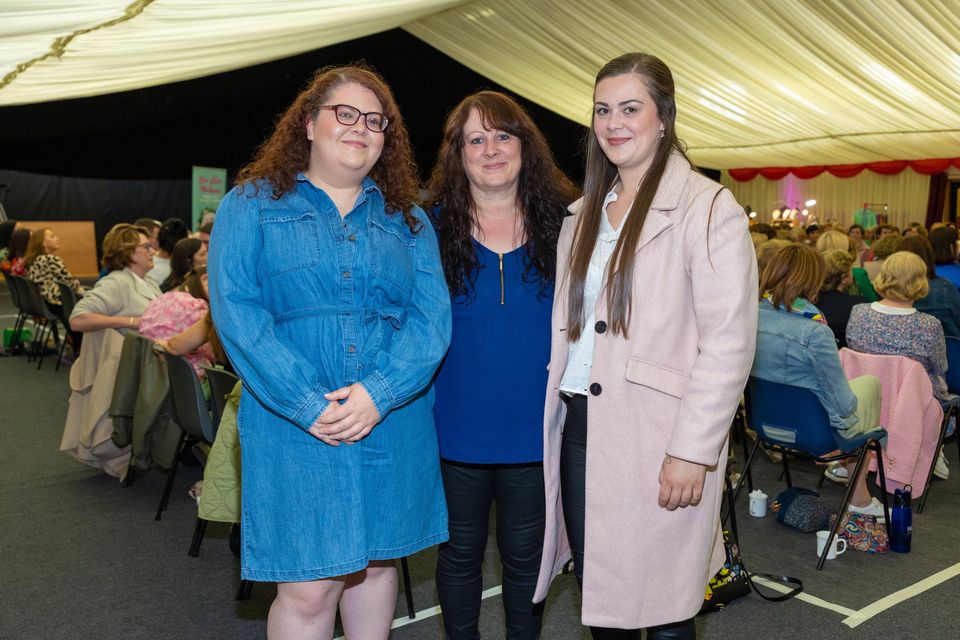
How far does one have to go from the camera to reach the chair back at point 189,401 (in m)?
3.58

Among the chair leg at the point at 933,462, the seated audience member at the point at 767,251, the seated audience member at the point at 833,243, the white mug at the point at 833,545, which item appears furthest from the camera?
the seated audience member at the point at 833,243

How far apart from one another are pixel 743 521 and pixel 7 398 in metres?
5.64

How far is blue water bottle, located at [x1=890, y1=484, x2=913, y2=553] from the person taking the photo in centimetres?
354

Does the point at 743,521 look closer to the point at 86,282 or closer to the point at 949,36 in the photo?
the point at 949,36

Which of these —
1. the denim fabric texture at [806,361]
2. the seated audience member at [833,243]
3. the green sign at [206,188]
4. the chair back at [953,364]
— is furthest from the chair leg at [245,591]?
the green sign at [206,188]

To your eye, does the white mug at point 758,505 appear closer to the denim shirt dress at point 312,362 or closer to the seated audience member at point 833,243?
the seated audience member at point 833,243

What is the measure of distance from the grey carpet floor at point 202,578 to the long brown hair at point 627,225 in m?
1.42

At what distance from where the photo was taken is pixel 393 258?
1.85m

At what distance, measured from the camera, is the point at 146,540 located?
366 cm

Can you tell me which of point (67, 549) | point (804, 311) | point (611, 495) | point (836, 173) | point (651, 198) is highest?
point (836, 173)

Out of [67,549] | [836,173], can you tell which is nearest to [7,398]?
[67,549]

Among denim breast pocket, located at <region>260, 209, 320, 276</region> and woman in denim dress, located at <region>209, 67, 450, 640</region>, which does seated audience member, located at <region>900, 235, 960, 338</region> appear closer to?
woman in denim dress, located at <region>209, 67, 450, 640</region>

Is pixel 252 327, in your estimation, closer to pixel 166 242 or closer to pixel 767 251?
pixel 767 251

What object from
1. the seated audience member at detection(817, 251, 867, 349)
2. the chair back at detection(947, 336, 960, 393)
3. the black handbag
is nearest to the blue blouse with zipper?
the black handbag
